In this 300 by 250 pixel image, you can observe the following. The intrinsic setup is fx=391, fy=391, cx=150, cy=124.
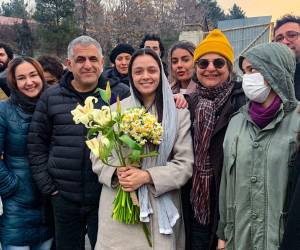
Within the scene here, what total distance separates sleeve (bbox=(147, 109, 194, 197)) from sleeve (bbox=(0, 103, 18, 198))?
1347 millimetres

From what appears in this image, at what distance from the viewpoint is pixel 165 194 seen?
304 cm

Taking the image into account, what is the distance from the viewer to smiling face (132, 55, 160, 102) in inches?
122

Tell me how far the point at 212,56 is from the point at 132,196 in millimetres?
1281

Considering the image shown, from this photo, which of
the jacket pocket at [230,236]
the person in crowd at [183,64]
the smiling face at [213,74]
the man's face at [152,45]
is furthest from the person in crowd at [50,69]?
the jacket pocket at [230,236]

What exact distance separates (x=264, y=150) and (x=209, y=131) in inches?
23.5

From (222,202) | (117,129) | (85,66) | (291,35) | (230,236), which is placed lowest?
(230,236)

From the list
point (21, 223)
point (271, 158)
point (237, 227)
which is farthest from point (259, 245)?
point (21, 223)

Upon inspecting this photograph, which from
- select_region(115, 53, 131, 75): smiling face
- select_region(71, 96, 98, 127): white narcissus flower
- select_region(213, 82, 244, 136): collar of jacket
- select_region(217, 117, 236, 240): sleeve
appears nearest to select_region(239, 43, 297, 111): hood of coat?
select_region(217, 117, 236, 240): sleeve

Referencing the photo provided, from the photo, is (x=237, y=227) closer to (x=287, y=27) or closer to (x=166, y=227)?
(x=166, y=227)

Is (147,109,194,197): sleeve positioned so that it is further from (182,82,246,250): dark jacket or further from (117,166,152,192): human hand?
(182,82,246,250): dark jacket

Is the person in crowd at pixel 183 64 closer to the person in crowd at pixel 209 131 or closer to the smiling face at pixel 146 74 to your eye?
the person in crowd at pixel 209 131

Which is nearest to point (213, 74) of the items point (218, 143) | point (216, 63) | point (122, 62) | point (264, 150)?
point (216, 63)

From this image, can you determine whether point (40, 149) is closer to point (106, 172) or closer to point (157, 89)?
point (106, 172)

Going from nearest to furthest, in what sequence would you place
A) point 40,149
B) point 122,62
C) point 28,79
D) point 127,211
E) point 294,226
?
point 294,226
point 127,211
point 40,149
point 28,79
point 122,62
